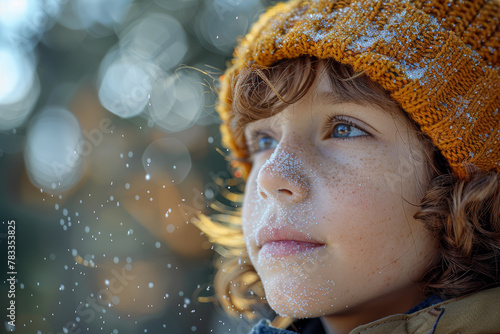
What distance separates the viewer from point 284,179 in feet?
2.57

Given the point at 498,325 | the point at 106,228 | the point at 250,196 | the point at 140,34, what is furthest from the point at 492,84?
the point at 140,34

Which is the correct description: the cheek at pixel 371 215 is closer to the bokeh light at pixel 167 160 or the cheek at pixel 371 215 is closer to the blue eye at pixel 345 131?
the blue eye at pixel 345 131

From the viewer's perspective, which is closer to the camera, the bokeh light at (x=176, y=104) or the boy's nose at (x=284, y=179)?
the boy's nose at (x=284, y=179)

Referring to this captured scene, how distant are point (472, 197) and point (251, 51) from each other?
0.55m

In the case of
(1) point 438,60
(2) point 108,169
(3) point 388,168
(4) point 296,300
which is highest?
(1) point 438,60

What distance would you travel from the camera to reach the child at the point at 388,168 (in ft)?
2.51

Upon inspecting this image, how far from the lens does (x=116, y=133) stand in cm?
191

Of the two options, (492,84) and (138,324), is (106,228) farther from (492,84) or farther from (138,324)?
(492,84)

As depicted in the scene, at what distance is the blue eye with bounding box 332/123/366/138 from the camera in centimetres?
83

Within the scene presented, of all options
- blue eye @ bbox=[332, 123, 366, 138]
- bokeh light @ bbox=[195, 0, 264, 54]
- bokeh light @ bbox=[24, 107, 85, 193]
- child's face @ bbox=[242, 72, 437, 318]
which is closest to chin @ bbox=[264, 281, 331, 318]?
child's face @ bbox=[242, 72, 437, 318]

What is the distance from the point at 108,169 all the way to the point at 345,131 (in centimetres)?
109

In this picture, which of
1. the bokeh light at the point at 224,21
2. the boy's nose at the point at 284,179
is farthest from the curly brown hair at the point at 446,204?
the bokeh light at the point at 224,21

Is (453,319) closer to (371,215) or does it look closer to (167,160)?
(371,215)

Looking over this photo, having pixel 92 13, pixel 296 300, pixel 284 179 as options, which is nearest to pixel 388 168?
pixel 284 179
